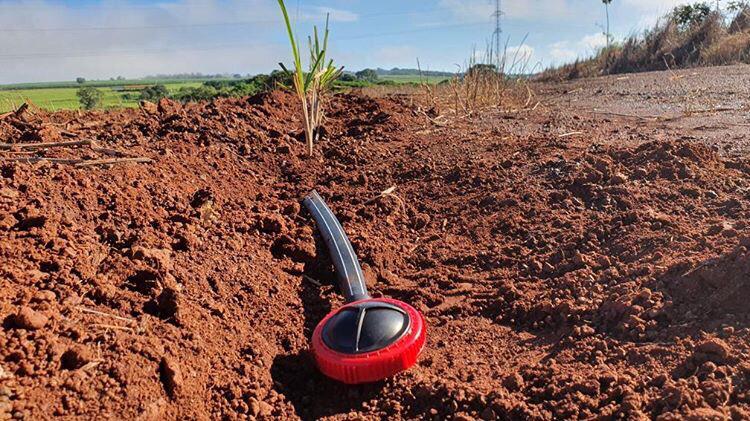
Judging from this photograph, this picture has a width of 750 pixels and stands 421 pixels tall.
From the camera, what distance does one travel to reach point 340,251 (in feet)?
6.86

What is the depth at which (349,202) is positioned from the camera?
2.74m

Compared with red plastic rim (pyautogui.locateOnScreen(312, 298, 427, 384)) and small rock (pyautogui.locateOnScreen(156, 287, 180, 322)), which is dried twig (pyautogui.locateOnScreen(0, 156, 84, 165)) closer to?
small rock (pyautogui.locateOnScreen(156, 287, 180, 322))

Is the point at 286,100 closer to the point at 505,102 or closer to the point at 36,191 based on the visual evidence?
the point at 505,102

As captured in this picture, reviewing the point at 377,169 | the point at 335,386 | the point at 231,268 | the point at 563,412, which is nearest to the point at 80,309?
the point at 231,268

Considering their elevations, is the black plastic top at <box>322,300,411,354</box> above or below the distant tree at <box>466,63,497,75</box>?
below

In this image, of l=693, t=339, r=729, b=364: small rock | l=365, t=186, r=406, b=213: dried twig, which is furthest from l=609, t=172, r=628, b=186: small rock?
l=693, t=339, r=729, b=364: small rock

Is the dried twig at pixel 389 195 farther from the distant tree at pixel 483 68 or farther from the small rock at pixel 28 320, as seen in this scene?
the distant tree at pixel 483 68

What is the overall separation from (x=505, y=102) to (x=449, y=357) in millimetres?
4770

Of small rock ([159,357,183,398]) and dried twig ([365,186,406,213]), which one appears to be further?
dried twig ([365,186,406,213])

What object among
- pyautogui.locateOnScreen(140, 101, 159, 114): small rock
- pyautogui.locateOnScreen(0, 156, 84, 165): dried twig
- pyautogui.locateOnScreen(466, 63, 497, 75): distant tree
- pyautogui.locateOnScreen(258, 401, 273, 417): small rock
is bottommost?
→ pyautogui.locateOnScreen(258, 401, 273, 417): small rock

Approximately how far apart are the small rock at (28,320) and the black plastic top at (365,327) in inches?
28.2

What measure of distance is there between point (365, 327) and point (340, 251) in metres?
0.62

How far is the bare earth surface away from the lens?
1.19m

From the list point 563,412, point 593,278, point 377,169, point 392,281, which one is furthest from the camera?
point 377,169
